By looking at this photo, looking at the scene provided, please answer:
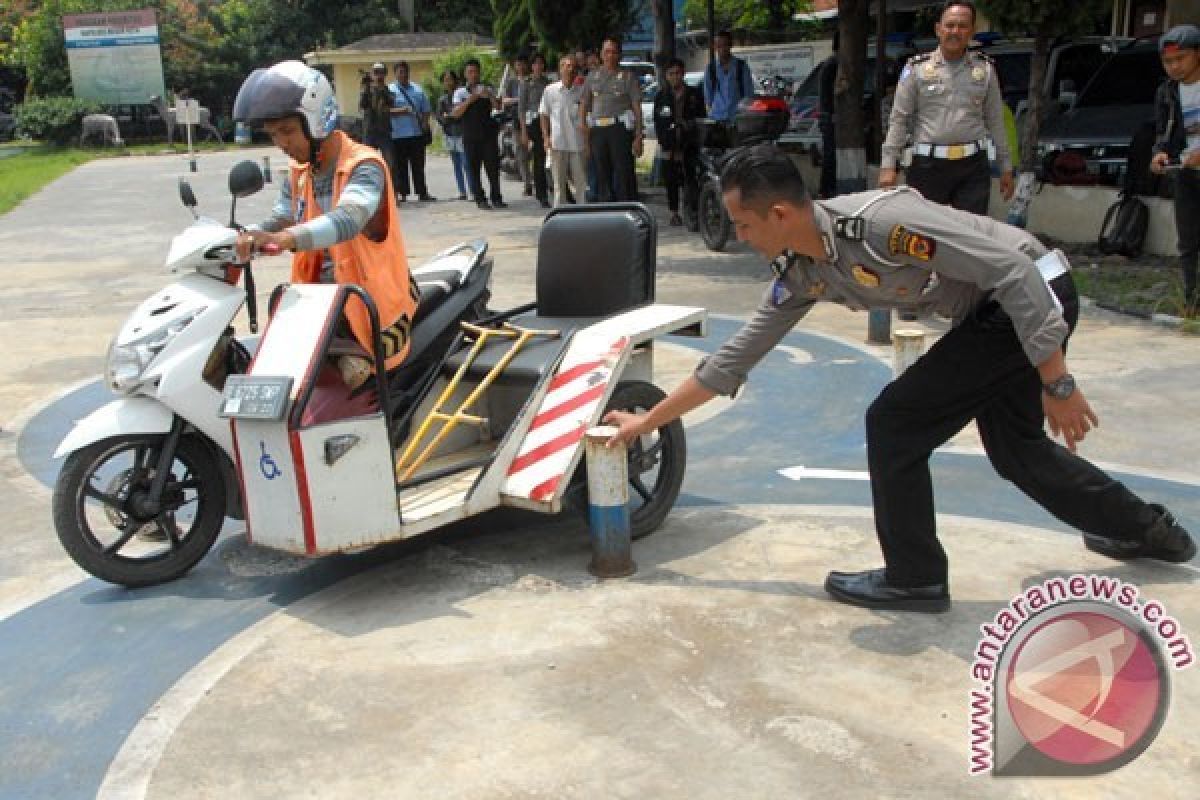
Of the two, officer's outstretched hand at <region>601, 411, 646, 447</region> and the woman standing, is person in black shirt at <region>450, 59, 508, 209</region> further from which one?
officer's outstretched hand at <region>601, 411, 646, 447</region>

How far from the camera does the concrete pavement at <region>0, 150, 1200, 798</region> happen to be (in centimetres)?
316

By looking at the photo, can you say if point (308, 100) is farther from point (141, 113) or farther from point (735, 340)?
point (141, 113)

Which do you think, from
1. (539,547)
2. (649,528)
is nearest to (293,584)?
(539,547)

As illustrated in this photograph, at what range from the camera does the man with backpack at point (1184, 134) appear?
7422mm

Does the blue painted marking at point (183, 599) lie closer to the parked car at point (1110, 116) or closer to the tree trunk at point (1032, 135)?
the tree trunk at point (1032, 135)

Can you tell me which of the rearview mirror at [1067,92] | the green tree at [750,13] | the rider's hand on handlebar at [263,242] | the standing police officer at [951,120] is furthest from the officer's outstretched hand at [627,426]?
the green tree at [750,13]

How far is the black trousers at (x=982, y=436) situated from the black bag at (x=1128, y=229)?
6.61 meters

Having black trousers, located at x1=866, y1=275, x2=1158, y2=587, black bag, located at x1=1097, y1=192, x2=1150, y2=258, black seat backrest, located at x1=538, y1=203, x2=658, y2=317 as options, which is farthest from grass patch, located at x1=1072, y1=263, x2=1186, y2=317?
black trousers, located at x1=866, y1=275, x2=1158, y2=587

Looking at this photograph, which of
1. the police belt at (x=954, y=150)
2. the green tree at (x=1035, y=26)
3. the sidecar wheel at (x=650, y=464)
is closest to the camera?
the sidecar wheel at (x=650, y=464)

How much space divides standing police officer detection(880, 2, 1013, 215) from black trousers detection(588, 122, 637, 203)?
5.42 m

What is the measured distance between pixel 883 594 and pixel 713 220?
7997 millimetres

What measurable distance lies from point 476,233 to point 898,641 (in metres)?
10.9

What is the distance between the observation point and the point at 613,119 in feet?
42.3

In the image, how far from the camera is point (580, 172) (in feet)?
47.2
